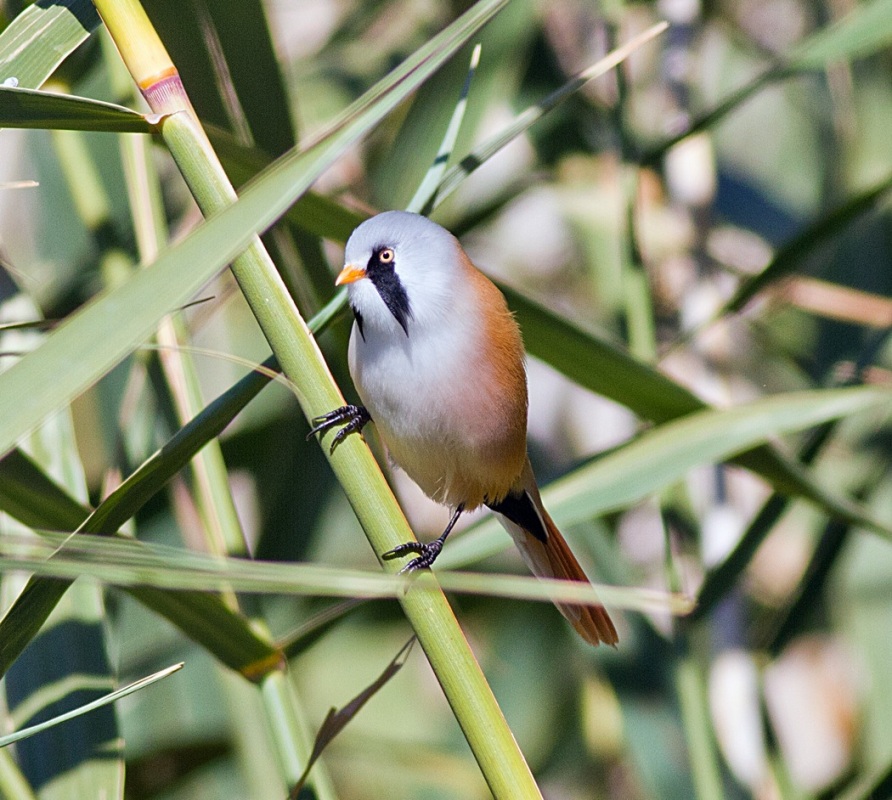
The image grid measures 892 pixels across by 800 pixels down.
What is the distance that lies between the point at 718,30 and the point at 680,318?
580mm

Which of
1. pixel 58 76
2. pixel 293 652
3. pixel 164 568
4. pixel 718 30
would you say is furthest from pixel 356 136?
pixel 718 30

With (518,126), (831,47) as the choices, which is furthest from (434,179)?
(831,47)

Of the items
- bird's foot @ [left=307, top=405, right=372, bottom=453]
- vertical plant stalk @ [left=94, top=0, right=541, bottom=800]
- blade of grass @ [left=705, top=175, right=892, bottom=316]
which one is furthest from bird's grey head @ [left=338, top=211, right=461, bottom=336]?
Result: blade of grass @ [left=705, top=175, right=892, bottom=316]

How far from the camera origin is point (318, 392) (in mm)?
667

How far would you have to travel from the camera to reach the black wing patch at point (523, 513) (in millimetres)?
1259

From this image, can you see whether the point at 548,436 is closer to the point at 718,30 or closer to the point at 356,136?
the point at 718,30

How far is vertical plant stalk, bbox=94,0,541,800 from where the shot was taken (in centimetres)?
65

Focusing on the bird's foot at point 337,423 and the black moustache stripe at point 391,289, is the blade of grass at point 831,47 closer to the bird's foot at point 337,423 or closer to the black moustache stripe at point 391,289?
the black moustache stripe at point 391,289

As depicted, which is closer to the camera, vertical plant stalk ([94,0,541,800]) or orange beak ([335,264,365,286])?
vertical plant stalk ([94,0,541,800])

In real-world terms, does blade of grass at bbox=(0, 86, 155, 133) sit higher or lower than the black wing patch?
lower

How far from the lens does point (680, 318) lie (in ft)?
6.25

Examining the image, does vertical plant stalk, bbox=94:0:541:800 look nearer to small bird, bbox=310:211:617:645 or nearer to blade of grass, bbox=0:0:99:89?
blade of grass, bbox=0:0:99:89

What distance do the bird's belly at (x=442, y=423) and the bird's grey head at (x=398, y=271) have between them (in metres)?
0.04

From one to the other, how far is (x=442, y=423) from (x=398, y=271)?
179 millimetres
